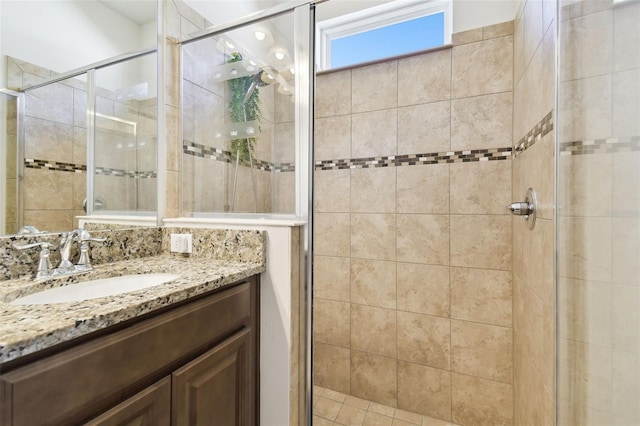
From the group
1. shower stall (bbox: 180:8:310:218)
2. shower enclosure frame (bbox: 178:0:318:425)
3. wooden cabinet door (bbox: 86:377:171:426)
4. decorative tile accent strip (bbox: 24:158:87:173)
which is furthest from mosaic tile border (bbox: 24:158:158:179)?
wooden cabinet door (bbox: 86:377:171:426)

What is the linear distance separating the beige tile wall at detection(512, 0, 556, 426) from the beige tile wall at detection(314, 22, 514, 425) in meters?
0.11

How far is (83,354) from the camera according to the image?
61 centimetres

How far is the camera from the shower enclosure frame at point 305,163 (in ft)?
3.98

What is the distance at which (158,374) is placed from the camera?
0.76m

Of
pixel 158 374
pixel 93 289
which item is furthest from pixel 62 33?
pixel 158 374

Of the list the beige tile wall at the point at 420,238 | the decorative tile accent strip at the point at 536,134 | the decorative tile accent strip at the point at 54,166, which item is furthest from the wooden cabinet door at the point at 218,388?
the decorative tile accent strip at the point at 536,134

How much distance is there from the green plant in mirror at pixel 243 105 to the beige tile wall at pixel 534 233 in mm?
1168

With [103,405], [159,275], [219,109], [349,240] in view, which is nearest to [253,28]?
[219,109]

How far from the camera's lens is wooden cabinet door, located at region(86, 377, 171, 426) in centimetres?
65

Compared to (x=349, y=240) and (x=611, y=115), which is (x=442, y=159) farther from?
(x=611, y=115)

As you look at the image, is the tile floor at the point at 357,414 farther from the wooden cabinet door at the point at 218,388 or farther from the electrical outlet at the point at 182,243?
the electrical outlet at the point at 182,243

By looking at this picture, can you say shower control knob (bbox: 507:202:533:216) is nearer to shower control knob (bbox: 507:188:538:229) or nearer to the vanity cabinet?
shower control knob (bbox: 507:188:538:229)

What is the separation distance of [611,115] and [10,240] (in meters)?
1.68

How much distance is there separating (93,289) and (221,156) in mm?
771
